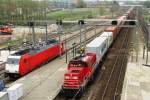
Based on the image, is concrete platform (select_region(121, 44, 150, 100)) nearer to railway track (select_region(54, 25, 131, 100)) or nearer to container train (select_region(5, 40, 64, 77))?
railway track (select_region(54, 25, 131, 100))

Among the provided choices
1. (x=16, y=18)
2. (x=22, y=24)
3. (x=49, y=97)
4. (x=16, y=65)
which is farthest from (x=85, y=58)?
(x=16, y=18)

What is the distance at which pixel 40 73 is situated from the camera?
35562 millimetres

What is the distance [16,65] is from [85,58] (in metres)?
8.01

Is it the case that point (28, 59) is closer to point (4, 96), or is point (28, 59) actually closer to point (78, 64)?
point (78, 64)

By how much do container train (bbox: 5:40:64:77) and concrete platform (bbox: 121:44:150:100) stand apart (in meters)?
11.2

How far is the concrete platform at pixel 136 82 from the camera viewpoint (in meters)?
27.0

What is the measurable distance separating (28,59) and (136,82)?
1259 centimetres

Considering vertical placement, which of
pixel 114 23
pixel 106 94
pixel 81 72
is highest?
pixel 114 23

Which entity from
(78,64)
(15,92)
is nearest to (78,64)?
(78,64)

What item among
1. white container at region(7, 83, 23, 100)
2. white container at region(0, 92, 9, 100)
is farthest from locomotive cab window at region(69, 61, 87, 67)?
white container at region(0, 92, 9, 100)

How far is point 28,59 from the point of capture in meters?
34.5

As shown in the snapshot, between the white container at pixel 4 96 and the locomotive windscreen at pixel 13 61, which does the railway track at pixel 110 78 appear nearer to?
the white container at pixel 4 96

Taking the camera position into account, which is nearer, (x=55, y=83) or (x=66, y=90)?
(x=66, y=90)

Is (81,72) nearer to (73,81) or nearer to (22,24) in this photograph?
(73,81)
